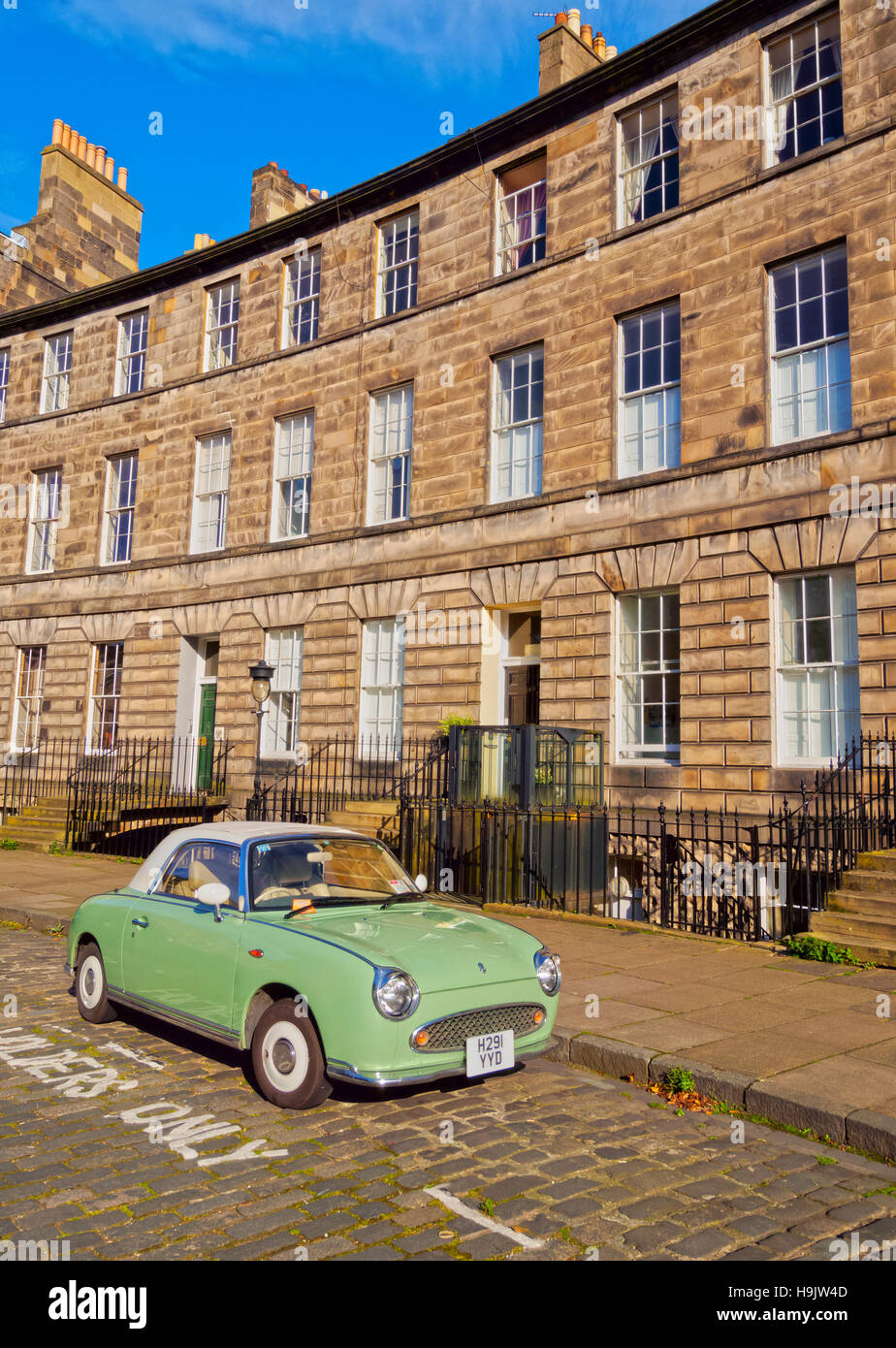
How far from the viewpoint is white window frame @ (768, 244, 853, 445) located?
517 inches

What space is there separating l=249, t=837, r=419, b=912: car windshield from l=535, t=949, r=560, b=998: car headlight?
43.5 inches

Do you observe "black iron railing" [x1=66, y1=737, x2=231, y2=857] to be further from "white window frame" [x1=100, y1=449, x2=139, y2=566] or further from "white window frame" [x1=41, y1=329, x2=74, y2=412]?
"white window frame" [x1=41, y1=329, x2=74, y2=412]

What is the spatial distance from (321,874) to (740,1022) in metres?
3.19

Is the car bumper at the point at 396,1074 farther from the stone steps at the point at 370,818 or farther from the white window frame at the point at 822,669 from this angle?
the stone steps at the point at 370,818

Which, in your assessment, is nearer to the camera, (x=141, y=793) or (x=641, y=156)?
(x=641, y=156)

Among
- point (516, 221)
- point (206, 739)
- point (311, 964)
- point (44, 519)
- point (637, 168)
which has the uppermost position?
point (516, 221)

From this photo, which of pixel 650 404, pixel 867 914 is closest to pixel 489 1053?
pixel 867 914

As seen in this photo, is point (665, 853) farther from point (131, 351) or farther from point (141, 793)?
point (131, 351)

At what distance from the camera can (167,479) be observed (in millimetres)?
22516

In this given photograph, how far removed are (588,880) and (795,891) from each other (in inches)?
103

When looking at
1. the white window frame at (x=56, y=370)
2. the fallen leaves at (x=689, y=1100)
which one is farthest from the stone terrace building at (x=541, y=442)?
the fallen leaves at (x=689, y=1100)

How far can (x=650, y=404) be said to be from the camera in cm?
1521

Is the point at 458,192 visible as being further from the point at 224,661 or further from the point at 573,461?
the point at 224,661

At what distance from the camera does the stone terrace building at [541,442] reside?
43.2 ft
